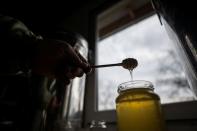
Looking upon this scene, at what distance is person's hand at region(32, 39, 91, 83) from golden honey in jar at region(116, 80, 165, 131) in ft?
0.43

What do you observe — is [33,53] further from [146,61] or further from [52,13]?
[52,13]

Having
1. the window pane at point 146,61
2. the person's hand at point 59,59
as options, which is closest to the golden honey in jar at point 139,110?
the person's hand at point 59,59

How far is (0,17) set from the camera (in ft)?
1.84

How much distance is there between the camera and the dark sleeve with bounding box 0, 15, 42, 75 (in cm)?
53

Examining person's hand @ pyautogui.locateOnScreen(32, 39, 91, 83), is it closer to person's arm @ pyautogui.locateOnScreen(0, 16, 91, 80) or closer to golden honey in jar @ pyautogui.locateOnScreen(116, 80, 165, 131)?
person's arm @ pyautogui.locateOnScreen(0, 16, 91, 80)

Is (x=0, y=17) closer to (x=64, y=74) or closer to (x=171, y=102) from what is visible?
(x=64, y=74)

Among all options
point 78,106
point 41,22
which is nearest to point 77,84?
point 78,106

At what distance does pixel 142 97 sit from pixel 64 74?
0.22 metres

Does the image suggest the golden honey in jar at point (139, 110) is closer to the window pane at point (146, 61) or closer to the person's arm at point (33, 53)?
the person's arm at point (33, 53)

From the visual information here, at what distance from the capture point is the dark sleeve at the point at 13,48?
0.53 m

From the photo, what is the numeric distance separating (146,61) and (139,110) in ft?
1.38

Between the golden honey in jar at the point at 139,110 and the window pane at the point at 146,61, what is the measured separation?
10.0 inches

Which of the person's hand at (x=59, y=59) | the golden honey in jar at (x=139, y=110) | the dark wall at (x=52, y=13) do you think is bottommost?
the golden honey in jar at (x=139, y=110)

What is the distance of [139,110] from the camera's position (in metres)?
0.47
